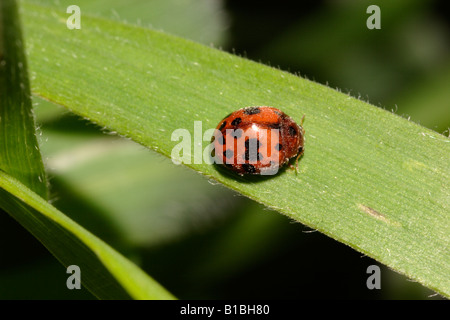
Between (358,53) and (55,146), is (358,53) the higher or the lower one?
the higher one

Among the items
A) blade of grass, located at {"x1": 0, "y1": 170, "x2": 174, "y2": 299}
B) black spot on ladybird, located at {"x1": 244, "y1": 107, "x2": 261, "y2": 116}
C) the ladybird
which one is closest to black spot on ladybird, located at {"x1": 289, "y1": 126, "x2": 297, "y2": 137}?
the ladybird

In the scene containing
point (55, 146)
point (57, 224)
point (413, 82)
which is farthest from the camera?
point (413, 82)

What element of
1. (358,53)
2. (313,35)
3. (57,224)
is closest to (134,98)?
(57,224)

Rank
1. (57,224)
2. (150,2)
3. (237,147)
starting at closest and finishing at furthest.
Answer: (57,224) < (237,147) < (150,2)

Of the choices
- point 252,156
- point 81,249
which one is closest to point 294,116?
point 252,156

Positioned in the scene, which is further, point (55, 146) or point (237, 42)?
point (237, 42)

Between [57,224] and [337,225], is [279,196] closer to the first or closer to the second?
[337,225]

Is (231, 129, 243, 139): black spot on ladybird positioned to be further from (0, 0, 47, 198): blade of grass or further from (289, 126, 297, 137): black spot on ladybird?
(0, 0, 47, 198): blade of grass
